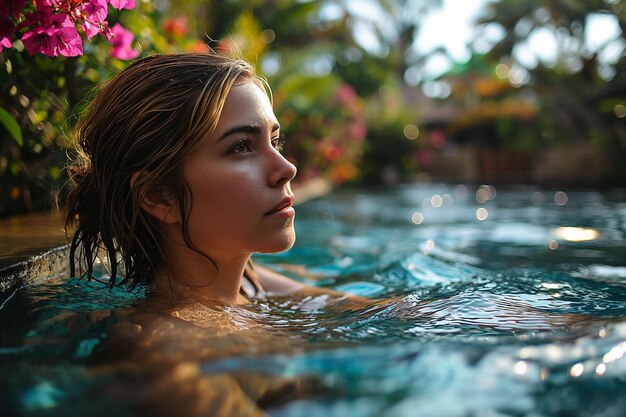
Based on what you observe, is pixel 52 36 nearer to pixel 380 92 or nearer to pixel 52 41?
pixel 52 41

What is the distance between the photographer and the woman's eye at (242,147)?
6.90 feet

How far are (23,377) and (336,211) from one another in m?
6.80

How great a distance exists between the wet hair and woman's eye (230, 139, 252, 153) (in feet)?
0.32

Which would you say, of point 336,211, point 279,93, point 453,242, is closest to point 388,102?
point 279,93

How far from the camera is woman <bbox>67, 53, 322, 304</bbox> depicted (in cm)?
207

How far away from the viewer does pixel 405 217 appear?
742cm

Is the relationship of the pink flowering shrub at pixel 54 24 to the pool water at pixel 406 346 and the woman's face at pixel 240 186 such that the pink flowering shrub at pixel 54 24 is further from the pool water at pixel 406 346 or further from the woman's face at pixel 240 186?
the pool water at pixel 406 346

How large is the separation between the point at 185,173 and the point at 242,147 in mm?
209

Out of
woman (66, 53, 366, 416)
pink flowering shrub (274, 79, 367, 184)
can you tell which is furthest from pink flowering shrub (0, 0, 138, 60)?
pink flowering shrub (274, 79, 367, 184)

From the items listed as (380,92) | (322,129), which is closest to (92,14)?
(322,129)

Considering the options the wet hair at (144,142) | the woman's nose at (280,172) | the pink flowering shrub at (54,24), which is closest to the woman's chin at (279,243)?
the woman's nose at (280,172)

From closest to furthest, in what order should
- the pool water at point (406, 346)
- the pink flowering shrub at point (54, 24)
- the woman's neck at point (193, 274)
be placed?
the pool water at point (406, 346)
the pink flowering shrub at point (54, 24)
the woman's neck at point (193, 274)

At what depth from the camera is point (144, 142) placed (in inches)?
82.4

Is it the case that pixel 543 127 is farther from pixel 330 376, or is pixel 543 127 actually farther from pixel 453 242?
pixel 330 376
